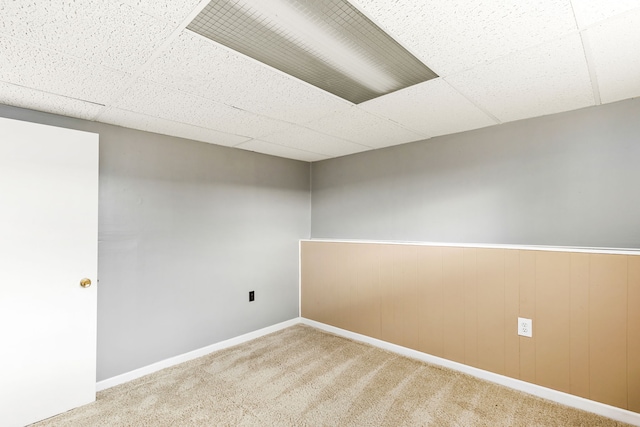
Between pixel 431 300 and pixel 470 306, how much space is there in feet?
1.10

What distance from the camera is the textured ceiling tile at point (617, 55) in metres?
1.27

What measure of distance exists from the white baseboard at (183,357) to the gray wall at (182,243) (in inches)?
1.9

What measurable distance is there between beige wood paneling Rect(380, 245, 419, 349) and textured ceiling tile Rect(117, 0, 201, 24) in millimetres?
2514

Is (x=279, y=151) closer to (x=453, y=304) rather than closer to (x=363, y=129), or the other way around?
(x=363, y=129)

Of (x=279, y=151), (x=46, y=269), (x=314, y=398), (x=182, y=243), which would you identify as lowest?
(x=314, y=398)

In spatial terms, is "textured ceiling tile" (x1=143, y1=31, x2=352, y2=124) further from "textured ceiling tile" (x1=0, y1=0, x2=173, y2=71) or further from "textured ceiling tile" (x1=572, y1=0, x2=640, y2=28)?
"textured ceiling tile" (x1=572, y1=0, x2=640, y2=28)

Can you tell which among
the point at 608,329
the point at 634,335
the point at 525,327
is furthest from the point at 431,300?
the point at 634,335

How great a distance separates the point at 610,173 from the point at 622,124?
0.34 metres

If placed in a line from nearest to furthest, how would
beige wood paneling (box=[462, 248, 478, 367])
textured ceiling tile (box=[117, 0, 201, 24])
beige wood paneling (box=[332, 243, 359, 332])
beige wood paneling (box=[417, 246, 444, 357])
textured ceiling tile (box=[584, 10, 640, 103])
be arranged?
textured ceiling tile (box=[117, 0, 201, 24]) → textured ceiling tile (box=[584, 10, 640, 103]) → beige wood paneling (box=[462, 248, 478, 367]) → beige wood paneling (box=[417, 246, 444, 357]) → beige wood paneling (box=[332, 243, 359, 332])

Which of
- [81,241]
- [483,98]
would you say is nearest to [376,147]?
[483,98]

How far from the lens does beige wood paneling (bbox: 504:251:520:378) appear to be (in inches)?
92.0

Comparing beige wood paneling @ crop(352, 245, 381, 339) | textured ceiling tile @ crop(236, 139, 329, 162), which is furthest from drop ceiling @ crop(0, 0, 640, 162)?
beige wood paneling @ crop(352, 245, 381, 339)

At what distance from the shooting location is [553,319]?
219cm

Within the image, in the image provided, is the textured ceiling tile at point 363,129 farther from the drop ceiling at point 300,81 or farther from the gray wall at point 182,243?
the gray wall at point 182,243
